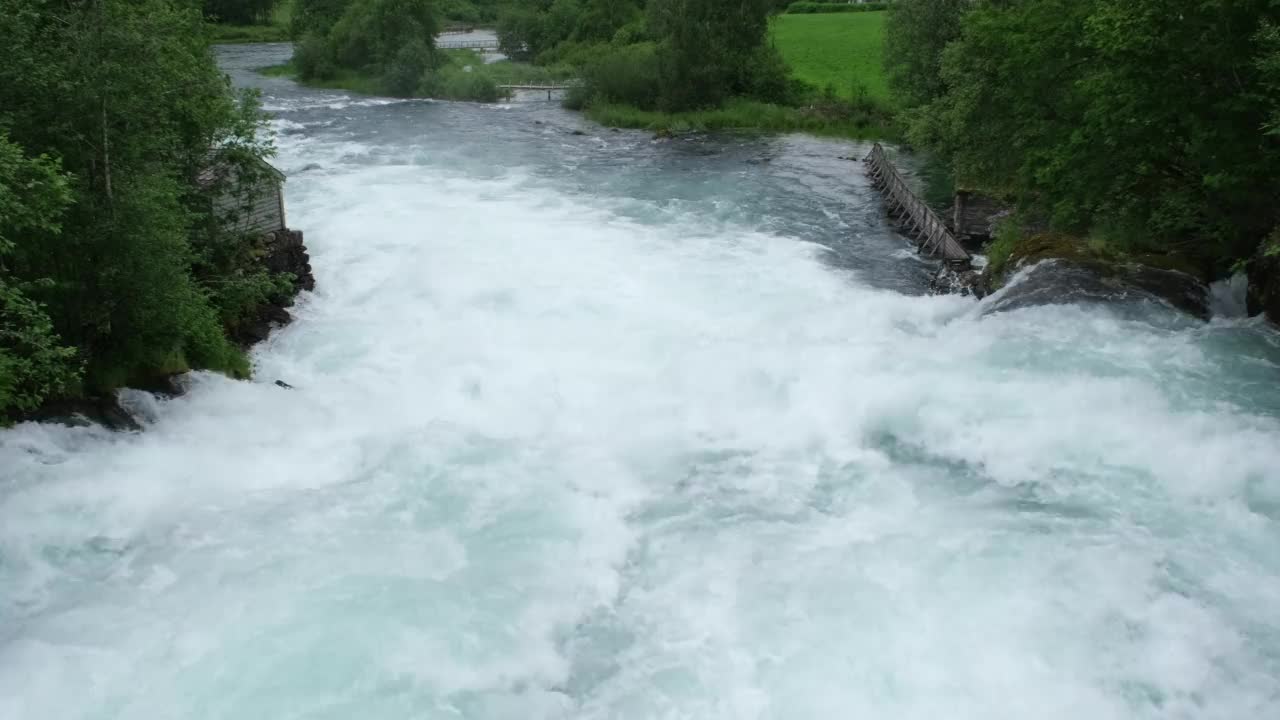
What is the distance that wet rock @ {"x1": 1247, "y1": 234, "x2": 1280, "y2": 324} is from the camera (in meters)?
21.2

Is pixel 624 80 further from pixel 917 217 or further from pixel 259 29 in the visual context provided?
pixel 259 29

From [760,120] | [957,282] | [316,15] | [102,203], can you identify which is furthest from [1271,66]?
[316,15]

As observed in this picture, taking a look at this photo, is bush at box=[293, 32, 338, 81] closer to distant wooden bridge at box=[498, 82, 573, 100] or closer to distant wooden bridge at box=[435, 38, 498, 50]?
distant wooden bridge at box=[498, 82, 573, 100]

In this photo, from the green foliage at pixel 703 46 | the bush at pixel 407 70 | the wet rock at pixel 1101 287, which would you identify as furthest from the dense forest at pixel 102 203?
the bush at pixel 407 70

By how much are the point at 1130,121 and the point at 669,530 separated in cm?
1497

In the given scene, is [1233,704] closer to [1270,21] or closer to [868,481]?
[868,481]

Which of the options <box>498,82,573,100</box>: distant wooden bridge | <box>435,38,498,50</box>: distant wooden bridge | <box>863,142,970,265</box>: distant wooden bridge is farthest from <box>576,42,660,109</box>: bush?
<box>435,38,498,50</box>: distant wooden bridge

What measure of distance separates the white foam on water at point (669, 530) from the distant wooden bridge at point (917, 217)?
7028 millimetres

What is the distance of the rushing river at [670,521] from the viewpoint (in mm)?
11625

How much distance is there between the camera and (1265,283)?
71.2ft

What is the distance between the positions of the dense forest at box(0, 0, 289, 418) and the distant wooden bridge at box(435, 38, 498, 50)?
7862 centimetres

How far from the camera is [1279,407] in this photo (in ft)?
57.1

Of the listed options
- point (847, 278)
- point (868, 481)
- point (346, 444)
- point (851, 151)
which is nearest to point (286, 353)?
point (346, 444)

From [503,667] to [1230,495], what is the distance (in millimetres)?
11041
